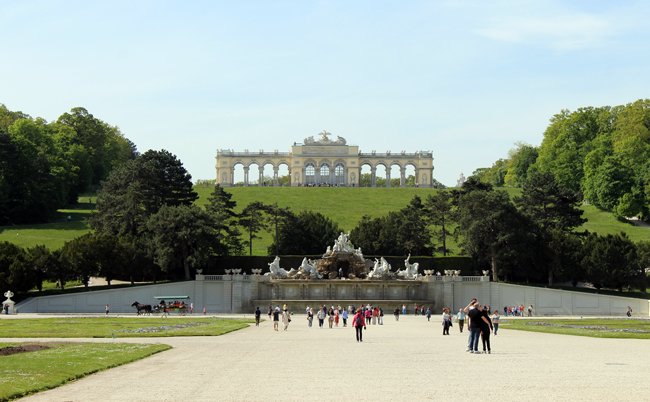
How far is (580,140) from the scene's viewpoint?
5418 inches

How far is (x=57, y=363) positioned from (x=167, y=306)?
5128 centimetres

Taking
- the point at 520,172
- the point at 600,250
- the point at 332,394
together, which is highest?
the point at 520,172

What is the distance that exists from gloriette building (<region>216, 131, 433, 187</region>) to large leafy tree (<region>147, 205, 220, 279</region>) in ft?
240

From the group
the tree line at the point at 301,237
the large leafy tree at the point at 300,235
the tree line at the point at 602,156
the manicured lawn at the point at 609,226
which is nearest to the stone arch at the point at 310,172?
the tree line at the point at 602,156

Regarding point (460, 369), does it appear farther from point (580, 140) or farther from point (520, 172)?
point (520, 172)

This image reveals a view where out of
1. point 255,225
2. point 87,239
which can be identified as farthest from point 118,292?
point 255,225

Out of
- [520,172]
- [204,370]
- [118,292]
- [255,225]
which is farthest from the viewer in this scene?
[520,172]

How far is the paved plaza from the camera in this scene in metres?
19.9

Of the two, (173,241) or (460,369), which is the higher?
(173,241)

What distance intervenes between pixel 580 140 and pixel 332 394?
12319cm

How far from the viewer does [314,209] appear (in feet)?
387

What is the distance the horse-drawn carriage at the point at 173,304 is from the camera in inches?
2921

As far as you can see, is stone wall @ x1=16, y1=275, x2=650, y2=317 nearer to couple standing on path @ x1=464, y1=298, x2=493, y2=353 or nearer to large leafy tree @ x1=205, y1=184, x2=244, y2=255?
large leafy tree @ x1=205, y1=184, x2=244, y2=255

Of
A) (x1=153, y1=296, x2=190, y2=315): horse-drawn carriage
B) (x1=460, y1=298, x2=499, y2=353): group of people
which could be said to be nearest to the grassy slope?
(x1=153, y1=296, x2=190, y2=315): horse-drawn carriage
